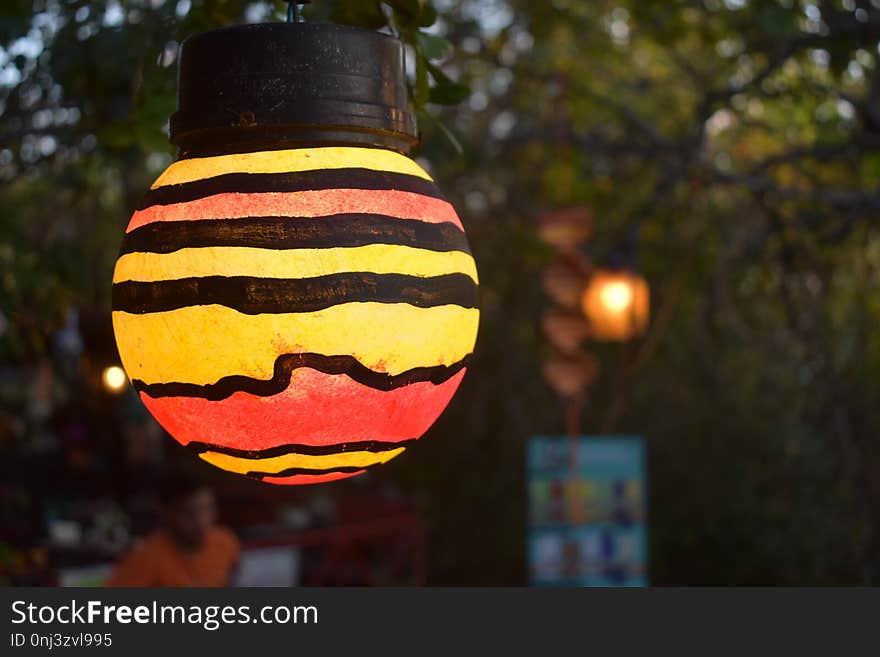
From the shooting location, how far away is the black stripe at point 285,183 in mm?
1108

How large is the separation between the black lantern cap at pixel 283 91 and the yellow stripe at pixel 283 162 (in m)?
0.02

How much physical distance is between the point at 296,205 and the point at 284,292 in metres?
0.09

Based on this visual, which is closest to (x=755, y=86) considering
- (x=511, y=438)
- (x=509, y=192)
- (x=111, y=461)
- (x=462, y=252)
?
(x=462, y=252)

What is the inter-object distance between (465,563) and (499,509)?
519mm

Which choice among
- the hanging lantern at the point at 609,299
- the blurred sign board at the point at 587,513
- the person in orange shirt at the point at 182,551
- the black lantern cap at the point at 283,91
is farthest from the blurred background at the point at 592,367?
the black lantern cap at the point at 283,91

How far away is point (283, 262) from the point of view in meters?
1.07

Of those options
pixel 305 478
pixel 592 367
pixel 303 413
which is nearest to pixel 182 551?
pixel 592 367

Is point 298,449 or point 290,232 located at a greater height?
point 290,232

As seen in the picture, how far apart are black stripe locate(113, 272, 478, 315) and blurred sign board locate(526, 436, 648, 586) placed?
465cm

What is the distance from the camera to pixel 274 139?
3.84 ft

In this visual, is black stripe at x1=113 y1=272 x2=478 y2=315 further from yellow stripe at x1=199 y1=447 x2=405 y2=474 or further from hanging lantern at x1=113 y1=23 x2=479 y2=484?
yellow stripe at x1=199 y1=447 x2=405 y2=474

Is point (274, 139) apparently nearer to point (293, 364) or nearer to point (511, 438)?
point (293, 364)

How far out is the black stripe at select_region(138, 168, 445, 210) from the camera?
1.11m

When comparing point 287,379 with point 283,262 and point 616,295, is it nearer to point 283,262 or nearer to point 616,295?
point 283,262
